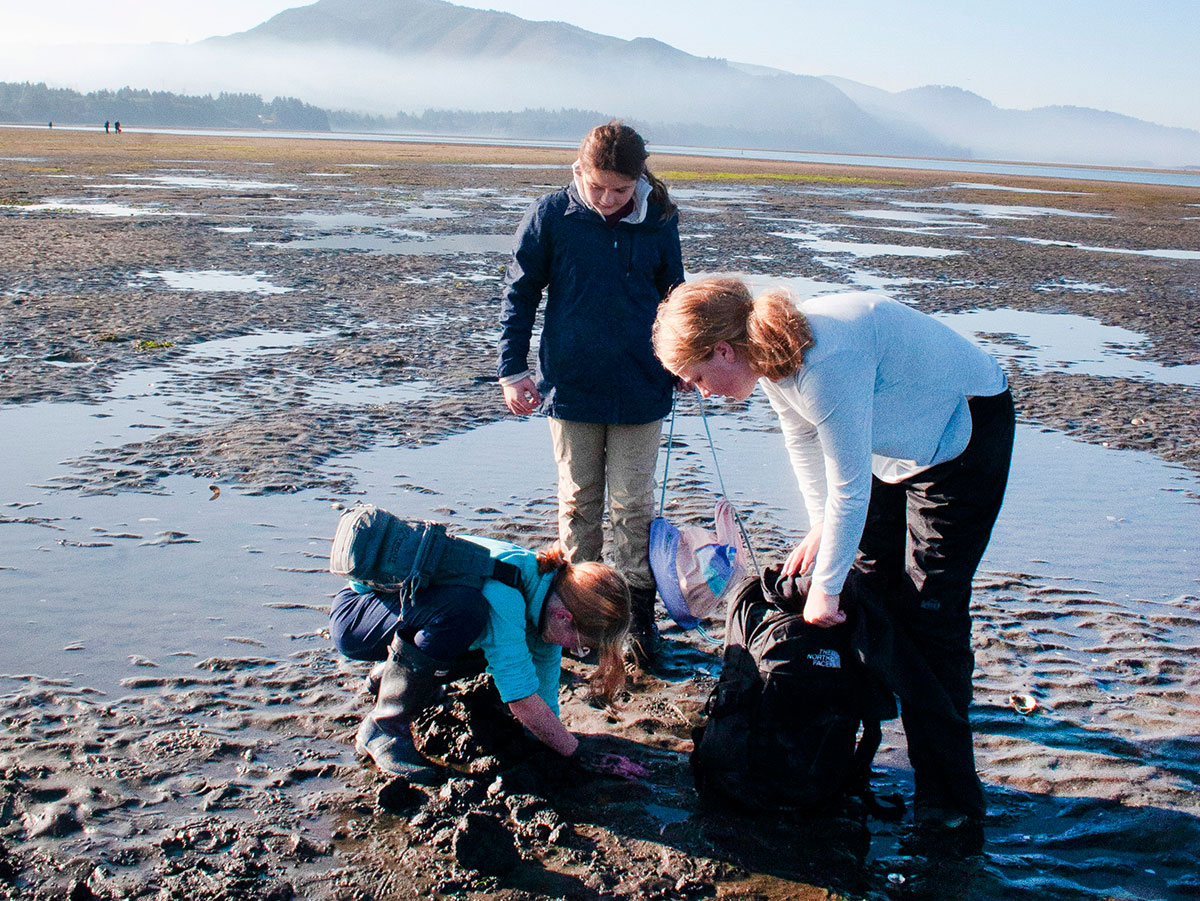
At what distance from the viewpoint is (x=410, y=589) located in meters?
3.38

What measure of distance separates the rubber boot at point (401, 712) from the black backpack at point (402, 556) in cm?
22

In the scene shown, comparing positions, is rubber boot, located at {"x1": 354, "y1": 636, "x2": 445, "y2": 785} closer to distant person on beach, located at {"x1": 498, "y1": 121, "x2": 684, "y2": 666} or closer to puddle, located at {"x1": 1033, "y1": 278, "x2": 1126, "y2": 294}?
distant person on beach, located at {"x1": 498, "y1": 121, "x2": 684, "y2": 666}

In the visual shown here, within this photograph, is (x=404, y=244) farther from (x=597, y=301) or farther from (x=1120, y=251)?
(x=1120, y=251)

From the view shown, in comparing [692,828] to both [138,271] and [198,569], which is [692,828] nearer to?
[198,569]

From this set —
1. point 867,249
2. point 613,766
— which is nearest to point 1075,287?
point 867,249

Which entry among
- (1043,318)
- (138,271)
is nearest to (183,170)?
(138,271)

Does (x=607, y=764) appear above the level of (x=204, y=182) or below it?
below

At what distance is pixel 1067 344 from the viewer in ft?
36.3

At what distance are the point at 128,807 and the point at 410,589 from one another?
3.46 feet

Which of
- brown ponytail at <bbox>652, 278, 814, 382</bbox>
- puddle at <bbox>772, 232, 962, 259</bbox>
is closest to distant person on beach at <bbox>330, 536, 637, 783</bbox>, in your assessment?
brown ponytail at <bbox>652, 278, 814, 382</bbox>

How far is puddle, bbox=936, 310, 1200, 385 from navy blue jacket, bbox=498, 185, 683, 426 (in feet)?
21.9

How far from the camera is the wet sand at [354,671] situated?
304cm

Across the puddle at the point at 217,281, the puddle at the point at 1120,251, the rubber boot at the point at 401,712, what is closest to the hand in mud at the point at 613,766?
the rubber boot at the point at 401,712

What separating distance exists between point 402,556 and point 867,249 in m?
16.9
